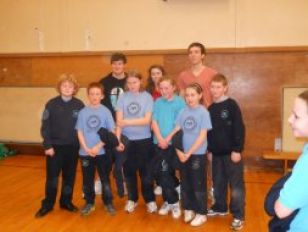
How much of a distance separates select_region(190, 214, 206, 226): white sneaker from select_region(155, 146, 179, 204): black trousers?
27 cm

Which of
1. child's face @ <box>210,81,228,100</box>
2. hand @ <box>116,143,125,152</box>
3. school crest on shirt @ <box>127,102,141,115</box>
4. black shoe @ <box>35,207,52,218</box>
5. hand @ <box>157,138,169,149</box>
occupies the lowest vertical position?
black shoe @ <box>35,207,52,218</box>

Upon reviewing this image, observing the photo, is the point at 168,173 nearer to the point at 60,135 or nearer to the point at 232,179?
the point at 232,179

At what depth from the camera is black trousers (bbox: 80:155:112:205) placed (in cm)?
354

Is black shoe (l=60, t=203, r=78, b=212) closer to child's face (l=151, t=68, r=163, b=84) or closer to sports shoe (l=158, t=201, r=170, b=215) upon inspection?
sports shoe (l=158, t=201, r=170, b=215)

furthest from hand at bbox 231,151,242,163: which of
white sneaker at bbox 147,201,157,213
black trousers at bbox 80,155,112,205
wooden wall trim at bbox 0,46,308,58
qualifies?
wooden wall trim at bbox 0,46,308,58

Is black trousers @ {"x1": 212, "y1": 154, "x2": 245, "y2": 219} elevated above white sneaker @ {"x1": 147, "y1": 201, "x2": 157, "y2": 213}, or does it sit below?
above

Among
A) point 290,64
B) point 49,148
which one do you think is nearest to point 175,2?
point 290,64

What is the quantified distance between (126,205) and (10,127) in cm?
323

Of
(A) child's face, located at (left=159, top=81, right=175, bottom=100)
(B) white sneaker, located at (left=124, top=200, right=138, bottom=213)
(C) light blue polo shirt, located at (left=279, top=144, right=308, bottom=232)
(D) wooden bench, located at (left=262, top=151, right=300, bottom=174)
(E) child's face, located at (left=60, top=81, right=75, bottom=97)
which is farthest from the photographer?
(D) wooden bench, located at (left=262, top=151, right=300, bottom=174)

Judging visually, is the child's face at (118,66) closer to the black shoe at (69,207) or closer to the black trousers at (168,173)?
the black trousers at (168,173)

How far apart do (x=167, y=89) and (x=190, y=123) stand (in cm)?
39

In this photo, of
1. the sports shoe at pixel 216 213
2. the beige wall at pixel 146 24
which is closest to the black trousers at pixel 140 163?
the sports shoe at pixel 216 213

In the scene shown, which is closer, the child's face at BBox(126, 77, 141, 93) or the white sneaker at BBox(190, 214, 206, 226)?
the white sneaker at BBox(190, 214, 206, 226)

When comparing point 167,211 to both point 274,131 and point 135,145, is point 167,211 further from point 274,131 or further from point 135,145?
point 274,131
